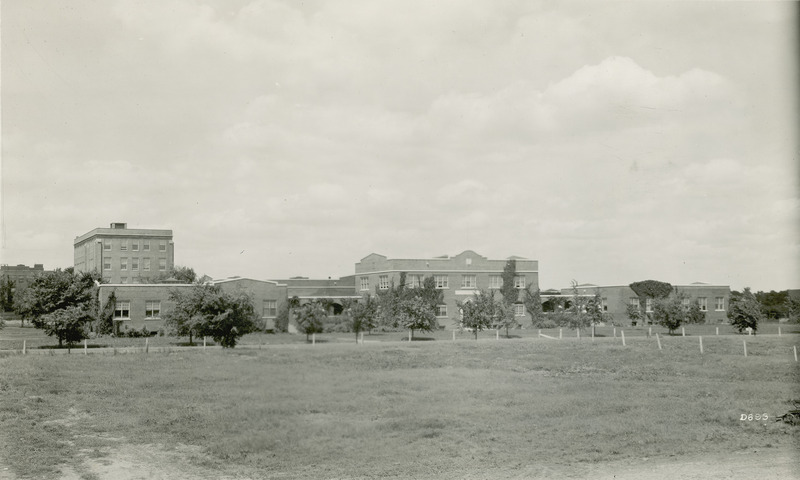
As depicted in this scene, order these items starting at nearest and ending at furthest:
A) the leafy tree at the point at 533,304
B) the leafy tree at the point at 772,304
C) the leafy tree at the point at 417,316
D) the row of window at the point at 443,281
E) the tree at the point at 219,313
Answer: the tree at the point at 219,313 < the leafy tree at the point at 417,316 < the leafy tree at the point at 772,304 < the row of window at the point at 443,281 < the leafy tree at the point at 533,304

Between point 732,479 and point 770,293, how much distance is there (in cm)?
5680

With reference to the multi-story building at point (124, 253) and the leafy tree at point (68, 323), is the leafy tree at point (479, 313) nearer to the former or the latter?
A: the leafy tree at point (68, 323)

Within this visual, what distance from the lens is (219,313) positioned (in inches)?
1122

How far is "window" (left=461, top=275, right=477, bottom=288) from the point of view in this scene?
2383 inches

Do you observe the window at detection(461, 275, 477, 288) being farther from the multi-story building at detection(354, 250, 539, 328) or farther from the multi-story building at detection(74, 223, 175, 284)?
the multi-story building at detection(74, 223, 175, 284)

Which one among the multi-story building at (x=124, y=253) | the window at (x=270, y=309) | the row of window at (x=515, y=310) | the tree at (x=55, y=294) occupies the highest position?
the multi-story building at (x=124, y=253)

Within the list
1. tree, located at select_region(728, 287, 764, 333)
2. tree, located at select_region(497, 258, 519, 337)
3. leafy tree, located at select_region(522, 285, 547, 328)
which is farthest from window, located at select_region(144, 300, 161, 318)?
tree, located at select_region(728, 287, 764, 333)

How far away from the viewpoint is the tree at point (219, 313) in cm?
2775

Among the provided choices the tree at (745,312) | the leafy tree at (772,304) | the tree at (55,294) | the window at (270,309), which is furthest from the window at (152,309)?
the leafy tree at (772,304)

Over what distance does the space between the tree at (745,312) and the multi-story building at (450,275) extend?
18412mm

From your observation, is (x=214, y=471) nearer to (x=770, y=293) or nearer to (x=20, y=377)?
(x=20, y=377)

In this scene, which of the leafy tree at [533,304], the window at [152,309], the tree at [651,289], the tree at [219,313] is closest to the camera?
the tree at [219,313]

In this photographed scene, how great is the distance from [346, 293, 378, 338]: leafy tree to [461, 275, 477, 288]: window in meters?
13.0

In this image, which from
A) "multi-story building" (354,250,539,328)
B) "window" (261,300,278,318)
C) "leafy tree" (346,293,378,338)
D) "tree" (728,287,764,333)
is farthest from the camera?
"multi-story building" (354,250,539,328)
